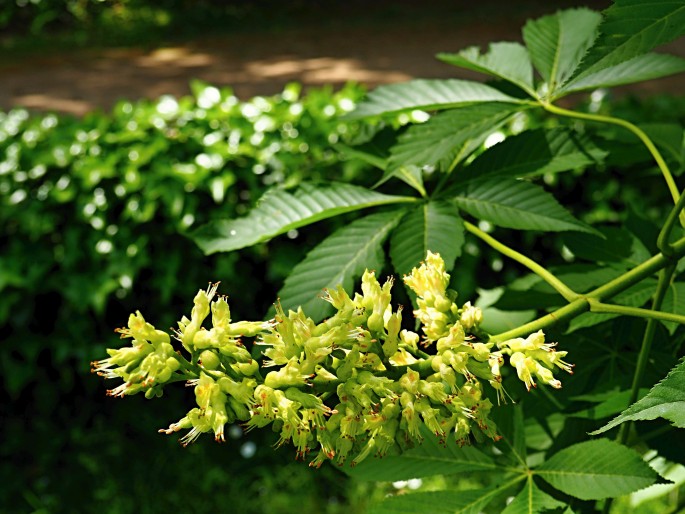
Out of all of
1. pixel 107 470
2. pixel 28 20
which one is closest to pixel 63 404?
pixel 107 470

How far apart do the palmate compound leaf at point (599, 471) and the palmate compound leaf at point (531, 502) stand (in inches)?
0.9

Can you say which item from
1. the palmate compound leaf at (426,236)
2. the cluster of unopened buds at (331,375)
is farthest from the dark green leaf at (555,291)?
the cluster of unopened buds at (331,375)

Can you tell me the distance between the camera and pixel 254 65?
10.2 m

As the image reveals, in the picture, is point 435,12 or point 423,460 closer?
point 423,460

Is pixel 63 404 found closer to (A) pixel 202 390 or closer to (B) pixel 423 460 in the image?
(B) pixel 423 460

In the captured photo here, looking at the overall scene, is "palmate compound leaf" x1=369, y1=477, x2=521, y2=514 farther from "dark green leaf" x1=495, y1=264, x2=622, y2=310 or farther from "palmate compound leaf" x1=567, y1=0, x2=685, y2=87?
"palmate compound leaf" x1=567, y1=0, x2=685, y2=87

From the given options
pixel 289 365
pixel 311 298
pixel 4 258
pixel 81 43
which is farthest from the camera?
pixel 81 43

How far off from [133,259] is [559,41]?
2503 mm

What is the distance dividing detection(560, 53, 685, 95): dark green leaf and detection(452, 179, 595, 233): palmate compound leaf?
0.19m

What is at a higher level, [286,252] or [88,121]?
[88,121]

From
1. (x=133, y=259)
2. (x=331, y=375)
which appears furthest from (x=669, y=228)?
(x=133, y=259)

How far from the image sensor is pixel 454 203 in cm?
123

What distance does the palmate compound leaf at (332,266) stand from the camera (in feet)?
3.59

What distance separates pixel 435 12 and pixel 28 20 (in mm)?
6435
